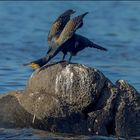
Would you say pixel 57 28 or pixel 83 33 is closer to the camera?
pixel 57 28

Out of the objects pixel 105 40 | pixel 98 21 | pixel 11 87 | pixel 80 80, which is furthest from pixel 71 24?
pixel 98 21

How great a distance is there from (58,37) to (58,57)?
6324 millimetres

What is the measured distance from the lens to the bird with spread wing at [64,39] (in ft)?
37.1

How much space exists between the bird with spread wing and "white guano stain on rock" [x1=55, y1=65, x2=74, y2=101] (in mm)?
463

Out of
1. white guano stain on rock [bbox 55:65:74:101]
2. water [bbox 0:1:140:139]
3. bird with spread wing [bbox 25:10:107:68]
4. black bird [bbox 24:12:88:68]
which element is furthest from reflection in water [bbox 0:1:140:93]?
white guano stain on rock [bbox 55:65:74:101]

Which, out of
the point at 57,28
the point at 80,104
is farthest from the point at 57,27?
the point at 80,104

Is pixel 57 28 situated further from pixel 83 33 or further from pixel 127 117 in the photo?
pixel 83 33

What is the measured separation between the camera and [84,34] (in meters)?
21.3

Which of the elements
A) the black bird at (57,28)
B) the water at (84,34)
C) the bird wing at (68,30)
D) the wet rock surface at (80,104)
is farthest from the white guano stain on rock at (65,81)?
the water at (84,34)

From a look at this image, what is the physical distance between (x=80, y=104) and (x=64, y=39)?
1.21 metres

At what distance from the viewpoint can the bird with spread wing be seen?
1130 centimetres

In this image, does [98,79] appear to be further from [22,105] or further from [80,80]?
[22,105]

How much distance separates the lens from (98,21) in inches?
923

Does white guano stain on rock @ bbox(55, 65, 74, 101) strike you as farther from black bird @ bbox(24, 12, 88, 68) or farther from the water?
the water
